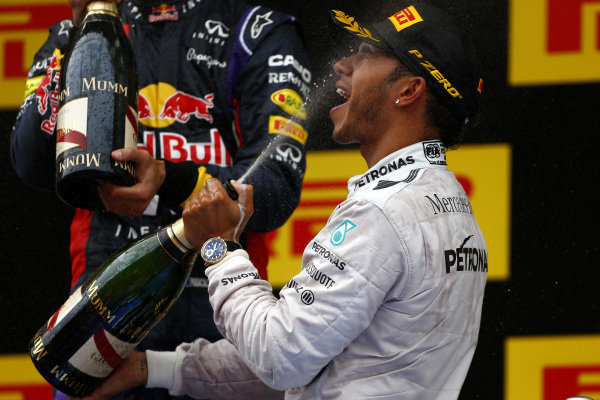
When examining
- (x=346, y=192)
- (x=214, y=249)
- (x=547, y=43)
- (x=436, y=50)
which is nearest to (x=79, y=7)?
(x=214, y=249)

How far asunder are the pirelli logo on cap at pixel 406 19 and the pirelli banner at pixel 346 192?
0.96 m

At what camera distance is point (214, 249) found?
1859 mm

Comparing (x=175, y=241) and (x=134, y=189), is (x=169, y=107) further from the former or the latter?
(x=175, y=241)

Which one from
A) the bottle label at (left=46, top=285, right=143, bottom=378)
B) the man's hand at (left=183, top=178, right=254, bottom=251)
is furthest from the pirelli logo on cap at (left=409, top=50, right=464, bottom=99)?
the bottle label at (left=46, top=285, right=143, bottom=378)

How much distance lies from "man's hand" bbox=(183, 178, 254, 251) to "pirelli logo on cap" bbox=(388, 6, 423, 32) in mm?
425

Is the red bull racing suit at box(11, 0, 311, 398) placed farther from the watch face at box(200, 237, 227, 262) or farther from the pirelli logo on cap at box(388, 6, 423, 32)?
the pirelli logo on cap at box(388, 6, 423, 32)

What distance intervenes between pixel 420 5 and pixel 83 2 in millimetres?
740

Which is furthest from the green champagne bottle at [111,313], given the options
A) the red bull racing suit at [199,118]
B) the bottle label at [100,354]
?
the red bull racing suit at [199,118]

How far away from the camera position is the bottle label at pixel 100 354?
2020 millimetres

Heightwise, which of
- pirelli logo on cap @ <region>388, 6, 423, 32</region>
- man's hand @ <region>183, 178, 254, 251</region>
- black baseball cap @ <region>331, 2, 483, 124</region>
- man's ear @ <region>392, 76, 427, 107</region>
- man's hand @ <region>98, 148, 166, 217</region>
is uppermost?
pirelli logo on cap @ <region>388, 6, 423, 32</region>

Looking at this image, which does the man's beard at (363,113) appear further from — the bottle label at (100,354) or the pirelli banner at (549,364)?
the pirelli banner at (549,364)

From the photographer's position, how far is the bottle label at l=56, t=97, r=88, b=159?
6.73 ft

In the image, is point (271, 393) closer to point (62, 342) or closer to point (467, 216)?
point (62, 342)

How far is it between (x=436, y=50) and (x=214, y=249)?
0.52 metres
